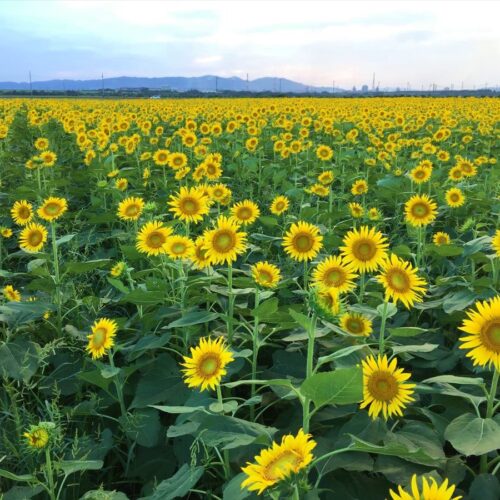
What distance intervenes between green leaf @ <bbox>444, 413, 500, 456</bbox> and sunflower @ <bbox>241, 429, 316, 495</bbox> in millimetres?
566

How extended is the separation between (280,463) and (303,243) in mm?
1538

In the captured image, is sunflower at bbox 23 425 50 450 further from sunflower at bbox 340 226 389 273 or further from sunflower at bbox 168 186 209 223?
sunflower at bbox 168 186 209 223

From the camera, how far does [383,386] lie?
164cm

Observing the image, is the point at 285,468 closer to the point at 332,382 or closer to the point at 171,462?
the point at 332,382

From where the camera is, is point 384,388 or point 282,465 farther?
point 384,388

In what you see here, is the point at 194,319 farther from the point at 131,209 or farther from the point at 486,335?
the point at 131,209

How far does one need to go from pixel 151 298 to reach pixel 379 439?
1.21 meters

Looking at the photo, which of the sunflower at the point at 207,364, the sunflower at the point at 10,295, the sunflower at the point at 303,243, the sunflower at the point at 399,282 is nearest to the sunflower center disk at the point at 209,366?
the sunflower at the point at 207,364

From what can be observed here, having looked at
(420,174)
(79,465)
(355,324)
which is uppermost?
(420,174)

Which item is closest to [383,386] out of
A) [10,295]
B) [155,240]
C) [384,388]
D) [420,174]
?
[384,388]

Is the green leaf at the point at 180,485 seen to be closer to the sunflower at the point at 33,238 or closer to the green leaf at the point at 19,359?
the green leaf at the point at 19,359

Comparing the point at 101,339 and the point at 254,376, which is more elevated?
the point at 101,339

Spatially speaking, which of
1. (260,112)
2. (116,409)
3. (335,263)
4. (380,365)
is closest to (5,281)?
(116,409)

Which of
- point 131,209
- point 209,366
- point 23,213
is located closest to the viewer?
point 209,366
